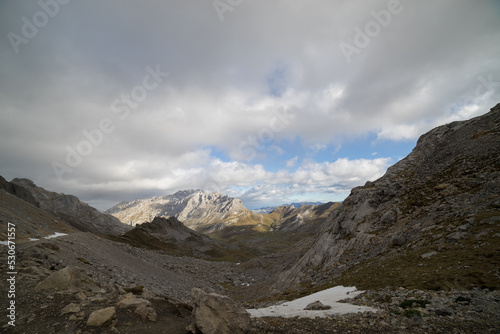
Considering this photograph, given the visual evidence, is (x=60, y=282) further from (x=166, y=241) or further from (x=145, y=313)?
(x=166, y=241)

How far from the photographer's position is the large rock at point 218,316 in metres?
12.4

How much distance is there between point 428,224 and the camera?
2978cm

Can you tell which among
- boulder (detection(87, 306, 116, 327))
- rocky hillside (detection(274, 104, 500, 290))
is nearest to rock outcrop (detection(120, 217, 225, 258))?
rocky hillside (detection(274, 104, 500, 290))

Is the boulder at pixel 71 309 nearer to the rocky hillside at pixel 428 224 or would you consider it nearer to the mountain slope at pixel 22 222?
the mountain slope at pixel 22 222

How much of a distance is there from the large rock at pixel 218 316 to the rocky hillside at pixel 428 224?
14.7 meters

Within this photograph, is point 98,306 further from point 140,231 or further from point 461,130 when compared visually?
point 140,231

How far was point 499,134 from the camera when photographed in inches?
1553

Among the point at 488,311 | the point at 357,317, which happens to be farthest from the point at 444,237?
the point at 357,317

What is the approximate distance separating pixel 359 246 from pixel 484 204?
1912cm

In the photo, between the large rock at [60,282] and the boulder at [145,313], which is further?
the large rock at [60,282]

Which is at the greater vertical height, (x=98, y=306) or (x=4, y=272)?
(x=4, y=272)

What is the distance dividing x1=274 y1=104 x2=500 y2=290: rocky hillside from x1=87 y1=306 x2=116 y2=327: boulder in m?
22.4

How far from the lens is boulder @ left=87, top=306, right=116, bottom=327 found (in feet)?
36.9

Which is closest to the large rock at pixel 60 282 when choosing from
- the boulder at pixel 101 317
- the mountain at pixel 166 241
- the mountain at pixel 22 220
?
the boulder at pixel 101 317
